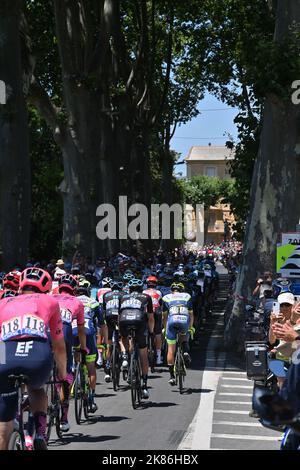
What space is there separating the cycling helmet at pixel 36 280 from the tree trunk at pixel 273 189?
12.3 m

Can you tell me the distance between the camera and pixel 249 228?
66.7 ft

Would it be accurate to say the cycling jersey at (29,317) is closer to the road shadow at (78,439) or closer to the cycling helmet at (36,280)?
the cycling helmet at (36,280)

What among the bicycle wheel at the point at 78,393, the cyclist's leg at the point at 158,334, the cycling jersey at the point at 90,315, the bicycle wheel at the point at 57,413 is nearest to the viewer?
the bicycle wheel at the point at 57,413

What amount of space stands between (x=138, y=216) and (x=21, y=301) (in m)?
40.9

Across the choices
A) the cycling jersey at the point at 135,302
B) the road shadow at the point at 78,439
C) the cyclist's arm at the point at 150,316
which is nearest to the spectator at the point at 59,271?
the cyclist's arm at the point at 150,316

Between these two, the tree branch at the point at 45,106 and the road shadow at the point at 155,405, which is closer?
the road shadow at the point at 155,405

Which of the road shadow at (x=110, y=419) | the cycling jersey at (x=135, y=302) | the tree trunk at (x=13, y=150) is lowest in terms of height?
the road shadow at (x=110, y=419)

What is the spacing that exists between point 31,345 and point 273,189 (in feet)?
45.1

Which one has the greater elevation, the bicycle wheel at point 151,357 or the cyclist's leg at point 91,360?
the cyclist's leg at point 91,360

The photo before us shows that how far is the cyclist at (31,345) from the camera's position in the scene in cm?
631

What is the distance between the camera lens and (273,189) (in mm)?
19703

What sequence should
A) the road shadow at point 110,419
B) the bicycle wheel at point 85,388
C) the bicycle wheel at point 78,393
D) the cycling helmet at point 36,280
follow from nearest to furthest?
the cycling helmet at point 36,280 → the bicycle wheel at point 78,393 → the road shadow at point 110,419 → the bicycle wheel at point 85,388

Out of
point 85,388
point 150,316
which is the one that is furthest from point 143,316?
point 85,388

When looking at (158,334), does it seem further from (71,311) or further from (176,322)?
(71,311)
